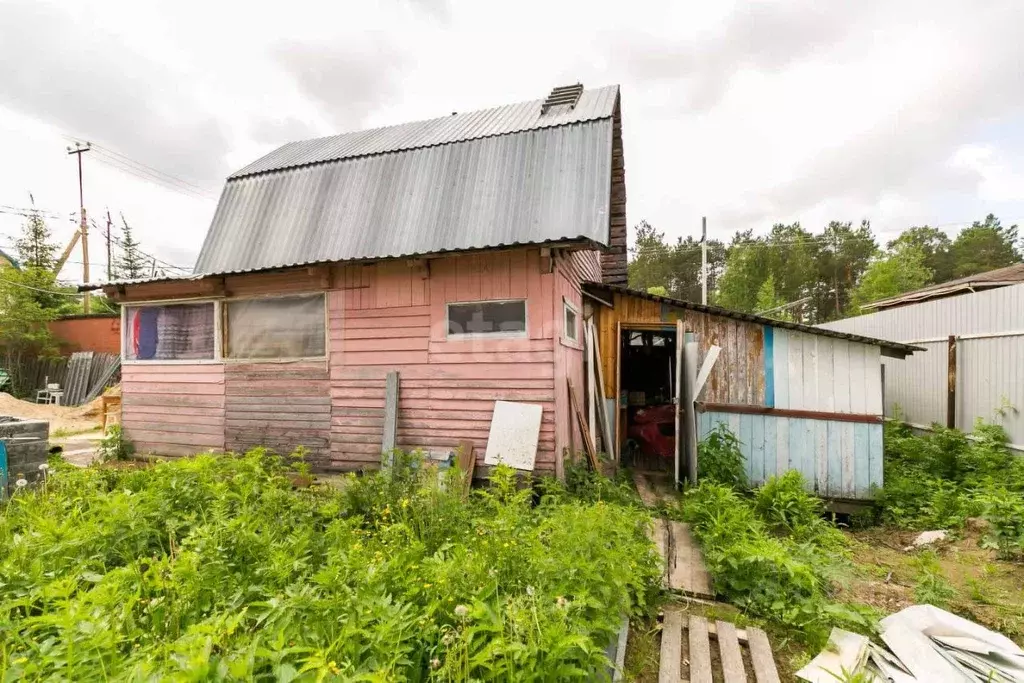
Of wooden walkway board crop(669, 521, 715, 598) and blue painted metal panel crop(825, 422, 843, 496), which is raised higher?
blue painted metal panel crop(825, 422, 843, 496)

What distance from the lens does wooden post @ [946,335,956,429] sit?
313 inches

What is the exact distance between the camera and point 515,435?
5254 millimetres

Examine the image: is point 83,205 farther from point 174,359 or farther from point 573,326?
point 573,326

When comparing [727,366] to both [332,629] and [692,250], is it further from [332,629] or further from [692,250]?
[692,250]

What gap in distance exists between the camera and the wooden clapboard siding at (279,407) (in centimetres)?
614

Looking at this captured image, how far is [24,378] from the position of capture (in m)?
15.6

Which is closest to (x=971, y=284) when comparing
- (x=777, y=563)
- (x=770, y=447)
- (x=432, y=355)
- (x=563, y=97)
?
(x=770, y=447)

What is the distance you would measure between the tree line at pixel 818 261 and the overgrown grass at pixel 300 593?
31.9m

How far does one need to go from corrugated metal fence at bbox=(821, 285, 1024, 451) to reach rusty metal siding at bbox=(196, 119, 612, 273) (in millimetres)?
6857

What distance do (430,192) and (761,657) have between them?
634cm

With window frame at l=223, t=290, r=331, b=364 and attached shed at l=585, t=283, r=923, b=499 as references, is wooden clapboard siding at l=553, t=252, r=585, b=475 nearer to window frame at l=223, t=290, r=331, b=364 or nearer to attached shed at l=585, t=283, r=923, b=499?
attached shed at l=585, t=283, r=923, b=499

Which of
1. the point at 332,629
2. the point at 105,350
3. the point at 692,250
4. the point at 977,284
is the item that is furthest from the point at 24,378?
the point at 692,250

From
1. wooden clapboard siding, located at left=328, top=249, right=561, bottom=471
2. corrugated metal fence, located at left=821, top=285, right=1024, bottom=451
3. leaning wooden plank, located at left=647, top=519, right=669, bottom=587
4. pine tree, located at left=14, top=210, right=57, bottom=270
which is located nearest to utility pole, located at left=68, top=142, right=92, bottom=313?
pine tree, located at left=14, top=210, right=57, bottom=270

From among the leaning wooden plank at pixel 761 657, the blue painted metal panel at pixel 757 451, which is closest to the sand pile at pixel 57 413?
the leaning wooden plank at pixel 761 657
